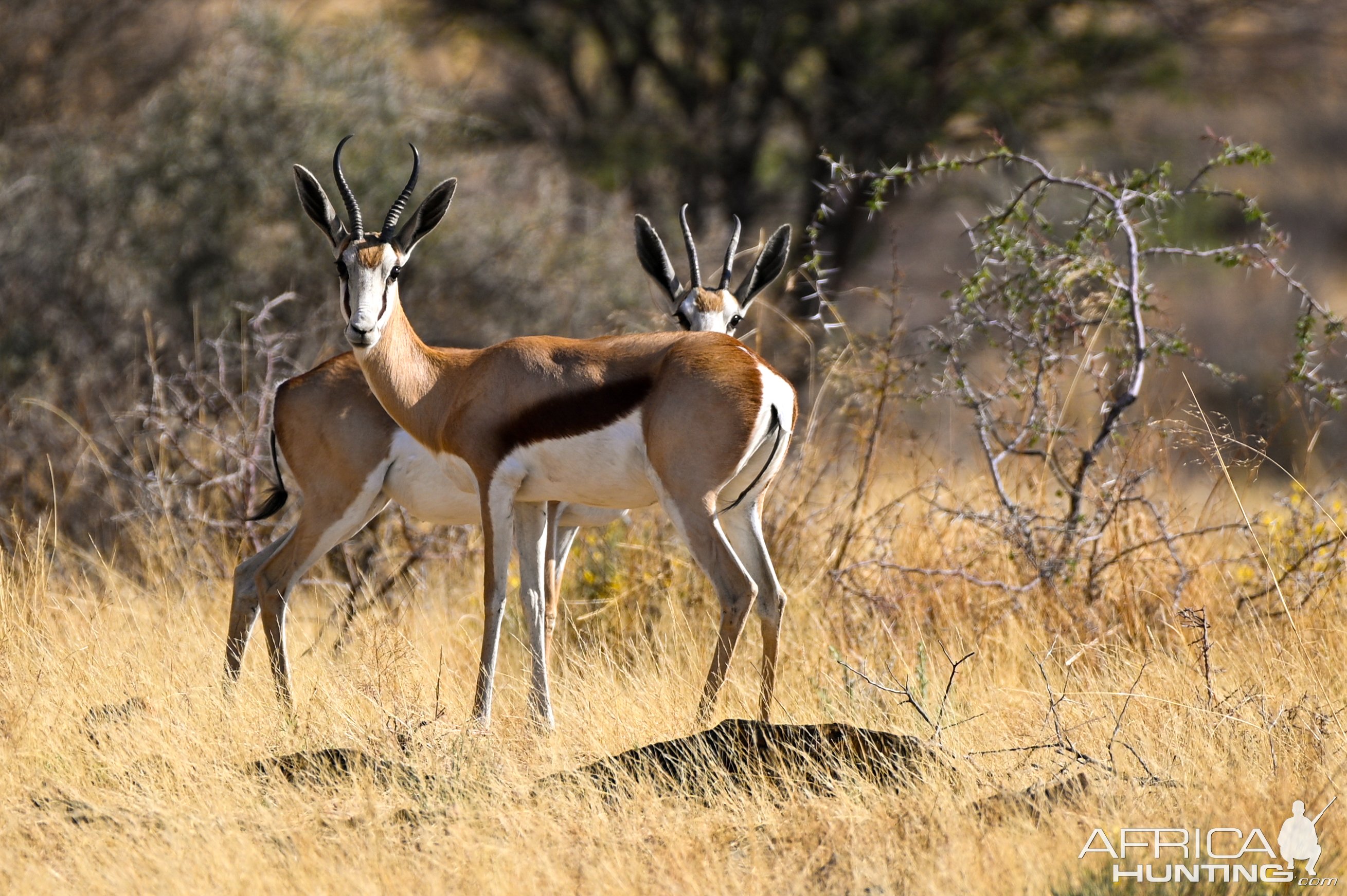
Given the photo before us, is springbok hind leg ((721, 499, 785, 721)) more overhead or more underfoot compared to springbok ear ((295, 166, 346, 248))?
more underfoot

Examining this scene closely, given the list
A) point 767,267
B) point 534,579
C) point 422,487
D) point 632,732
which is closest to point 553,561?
point 534,579

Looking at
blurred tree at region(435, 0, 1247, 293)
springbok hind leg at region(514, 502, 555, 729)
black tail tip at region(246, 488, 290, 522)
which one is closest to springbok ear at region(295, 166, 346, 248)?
springbok hind leg at region(514, 502, 555, 729)

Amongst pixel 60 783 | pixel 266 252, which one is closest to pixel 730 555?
pixel 60 783

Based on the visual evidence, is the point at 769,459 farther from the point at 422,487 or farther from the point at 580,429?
the point at 422,487

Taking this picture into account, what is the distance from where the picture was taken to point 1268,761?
402 cm

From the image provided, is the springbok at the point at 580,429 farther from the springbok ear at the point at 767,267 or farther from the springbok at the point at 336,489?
the springbok ear at the point at 767,267

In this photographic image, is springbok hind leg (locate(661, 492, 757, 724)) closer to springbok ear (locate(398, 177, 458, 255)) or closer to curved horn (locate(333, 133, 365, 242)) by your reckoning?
springbok ear (locate(398, 177, 458, 255))

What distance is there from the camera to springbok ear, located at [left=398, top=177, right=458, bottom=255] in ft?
16.4

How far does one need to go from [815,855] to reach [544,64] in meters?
14.2

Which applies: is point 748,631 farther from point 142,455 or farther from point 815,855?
point 142,455

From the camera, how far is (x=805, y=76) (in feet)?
51.9

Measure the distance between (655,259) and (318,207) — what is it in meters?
1.83

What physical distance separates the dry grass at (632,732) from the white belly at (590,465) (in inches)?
28.8

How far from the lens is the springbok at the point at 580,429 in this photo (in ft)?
15.4
